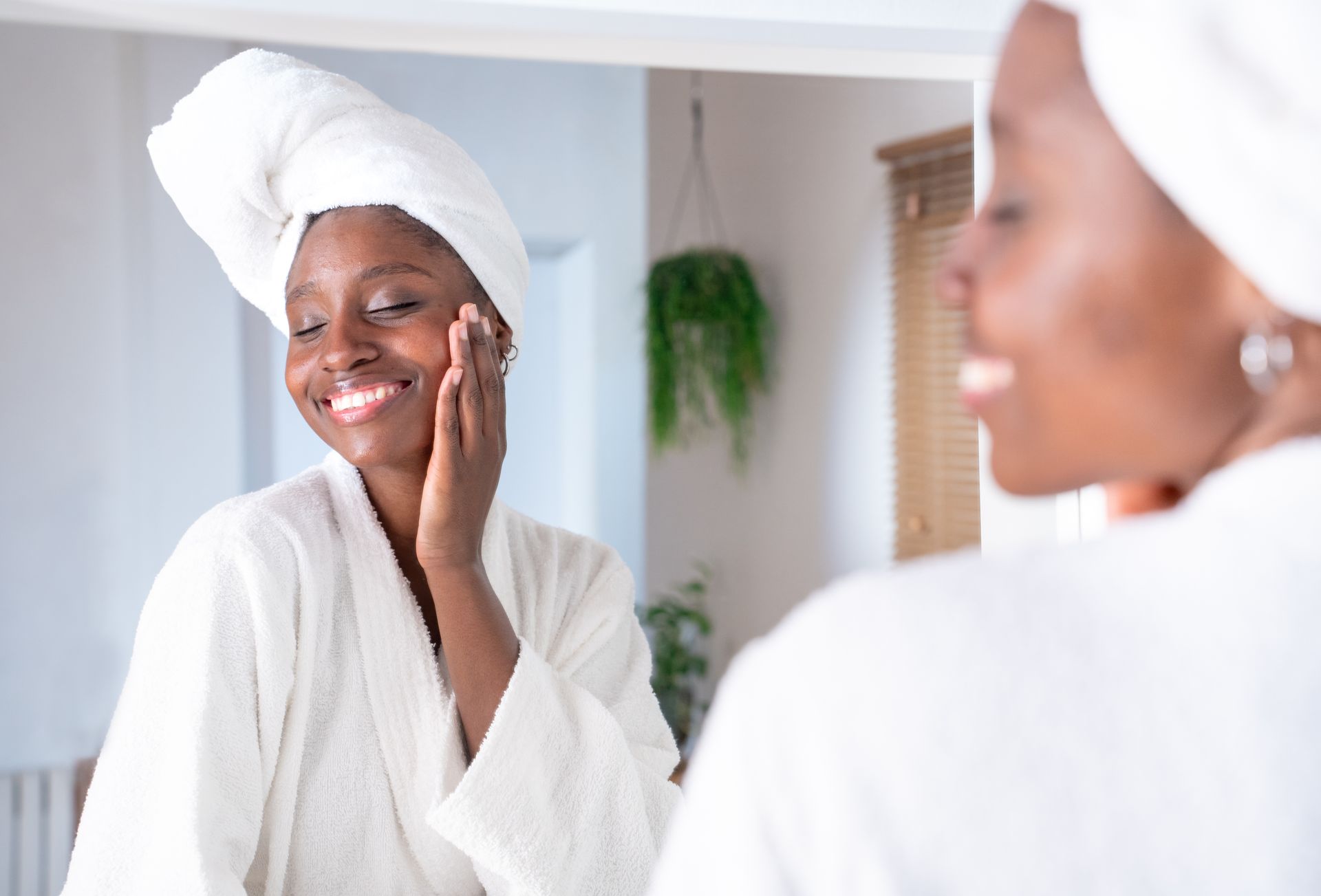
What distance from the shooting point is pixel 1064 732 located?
0.28 m

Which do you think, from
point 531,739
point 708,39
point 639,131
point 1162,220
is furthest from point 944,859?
point 639,131

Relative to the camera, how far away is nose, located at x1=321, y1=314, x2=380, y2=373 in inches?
39.7

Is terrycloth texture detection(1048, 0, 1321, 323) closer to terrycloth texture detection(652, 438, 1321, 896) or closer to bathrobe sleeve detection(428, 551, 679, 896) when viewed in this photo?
terrycloth texture detection(652, 438, 1321, 896)

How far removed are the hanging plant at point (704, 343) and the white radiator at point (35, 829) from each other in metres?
1.79

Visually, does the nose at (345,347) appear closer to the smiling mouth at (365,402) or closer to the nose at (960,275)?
the smiling mouth at (365,402)

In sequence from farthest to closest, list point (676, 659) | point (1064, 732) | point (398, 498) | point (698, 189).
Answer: point (698, 189)
point (676, 659)
point (398, 498)
point (1064, 732)

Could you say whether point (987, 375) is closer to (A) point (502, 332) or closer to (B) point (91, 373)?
(A) point (502, 332)

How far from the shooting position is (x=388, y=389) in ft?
3.37

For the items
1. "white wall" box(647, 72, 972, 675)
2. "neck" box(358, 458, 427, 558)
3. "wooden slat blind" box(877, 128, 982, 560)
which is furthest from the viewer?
"white wall" box(647, 72, 972, 675)

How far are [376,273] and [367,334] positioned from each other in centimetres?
5

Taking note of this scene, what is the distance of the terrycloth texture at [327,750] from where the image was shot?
0.93 meters

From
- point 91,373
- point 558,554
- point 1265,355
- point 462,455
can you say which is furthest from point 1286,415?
point 91,373

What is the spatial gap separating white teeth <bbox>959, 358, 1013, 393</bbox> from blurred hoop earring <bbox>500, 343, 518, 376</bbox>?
83 cm

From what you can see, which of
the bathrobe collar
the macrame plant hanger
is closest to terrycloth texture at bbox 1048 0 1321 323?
the bathrobe collar
